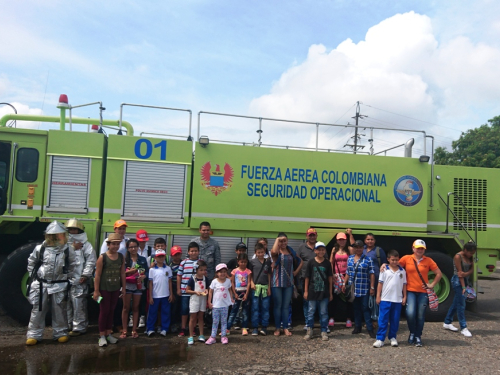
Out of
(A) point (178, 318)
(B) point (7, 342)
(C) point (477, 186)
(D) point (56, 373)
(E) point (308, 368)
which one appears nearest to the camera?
(D) point (56, 373)

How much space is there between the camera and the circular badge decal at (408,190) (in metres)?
8.09

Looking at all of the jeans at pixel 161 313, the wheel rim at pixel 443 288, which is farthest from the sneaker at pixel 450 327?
the jeans at pixel 161 313

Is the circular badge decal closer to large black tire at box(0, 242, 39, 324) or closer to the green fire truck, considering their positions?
the green fire truck

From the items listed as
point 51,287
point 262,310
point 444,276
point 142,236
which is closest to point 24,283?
point 51,287

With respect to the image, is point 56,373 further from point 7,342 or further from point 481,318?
point 481,318

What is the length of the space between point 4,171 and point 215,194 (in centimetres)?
383

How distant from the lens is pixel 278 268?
664 centimetres

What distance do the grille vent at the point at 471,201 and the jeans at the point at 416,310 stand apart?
304 cm

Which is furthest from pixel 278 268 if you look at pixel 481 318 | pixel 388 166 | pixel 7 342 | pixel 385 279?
pixel 481 318

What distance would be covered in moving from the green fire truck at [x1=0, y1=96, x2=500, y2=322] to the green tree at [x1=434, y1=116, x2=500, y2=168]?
24.7m

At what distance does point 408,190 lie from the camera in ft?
26.7

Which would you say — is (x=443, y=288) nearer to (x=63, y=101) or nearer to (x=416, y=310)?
(x=416, y=310)

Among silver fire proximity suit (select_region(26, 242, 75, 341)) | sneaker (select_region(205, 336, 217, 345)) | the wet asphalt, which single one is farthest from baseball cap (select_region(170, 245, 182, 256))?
silver fire proximity suit (select_region(26, 242, 75, 341))

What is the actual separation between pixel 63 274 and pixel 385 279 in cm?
507
